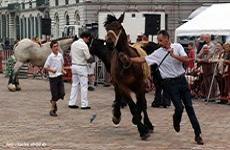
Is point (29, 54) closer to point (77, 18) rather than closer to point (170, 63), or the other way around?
point (170, 63)

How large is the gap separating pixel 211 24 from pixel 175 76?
1064 cm

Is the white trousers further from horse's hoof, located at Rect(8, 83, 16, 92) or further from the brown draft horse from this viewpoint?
horse's hoof, located at Rect(8, 83, 16, 92)

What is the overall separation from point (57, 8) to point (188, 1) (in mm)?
14315

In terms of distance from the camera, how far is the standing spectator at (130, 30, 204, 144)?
415 inches

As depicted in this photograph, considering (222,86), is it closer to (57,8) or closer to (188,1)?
(188,1)

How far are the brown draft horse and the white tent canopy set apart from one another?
30.2 feet

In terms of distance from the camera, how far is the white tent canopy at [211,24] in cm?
2036

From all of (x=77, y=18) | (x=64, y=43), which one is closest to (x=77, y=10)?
(x=77, y=18)

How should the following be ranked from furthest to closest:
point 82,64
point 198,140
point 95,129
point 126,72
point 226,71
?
point 226,71 < point 82,64 < point 95,129 < point 126,72 < point 198,140

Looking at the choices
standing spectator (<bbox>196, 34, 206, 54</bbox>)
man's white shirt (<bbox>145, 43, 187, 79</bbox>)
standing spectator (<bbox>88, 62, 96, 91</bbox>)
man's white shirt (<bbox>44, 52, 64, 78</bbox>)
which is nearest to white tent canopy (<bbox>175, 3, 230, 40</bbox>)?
standing spectator (<bbox>196, 34, 206, 54</bbox>)

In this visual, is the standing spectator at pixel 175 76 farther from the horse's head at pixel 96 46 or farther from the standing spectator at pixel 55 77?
the horse's head at pixel 96 46

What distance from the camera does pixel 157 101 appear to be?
15891 millimetres

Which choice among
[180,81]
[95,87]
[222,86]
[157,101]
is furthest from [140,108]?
[95,87]

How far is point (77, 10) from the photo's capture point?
192 feet
